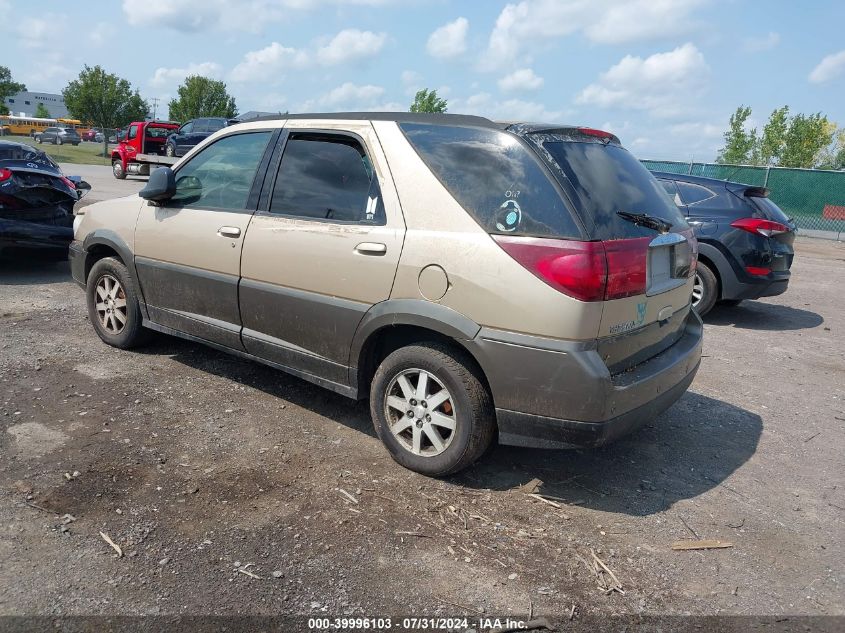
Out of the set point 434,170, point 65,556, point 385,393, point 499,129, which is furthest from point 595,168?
point 65,556

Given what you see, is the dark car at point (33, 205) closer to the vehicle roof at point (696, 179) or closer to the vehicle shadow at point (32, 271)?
the vehicle shadow at point (32, 271)

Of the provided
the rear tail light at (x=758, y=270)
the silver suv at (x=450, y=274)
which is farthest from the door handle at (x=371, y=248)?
the rear tail light at (x=758, y=270)

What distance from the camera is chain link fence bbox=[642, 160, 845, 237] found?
18859mm

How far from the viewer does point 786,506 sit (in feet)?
12.2

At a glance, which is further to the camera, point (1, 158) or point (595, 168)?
point (1, 158)

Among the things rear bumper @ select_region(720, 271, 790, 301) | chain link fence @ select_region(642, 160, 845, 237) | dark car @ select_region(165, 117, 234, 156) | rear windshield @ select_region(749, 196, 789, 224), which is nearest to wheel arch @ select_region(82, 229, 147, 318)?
rear bumper @ select_region(720, 271, 790, 301)

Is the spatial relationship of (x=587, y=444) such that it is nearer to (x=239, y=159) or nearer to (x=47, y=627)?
(x=47, y=627)

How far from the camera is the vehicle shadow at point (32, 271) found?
798 centimetres

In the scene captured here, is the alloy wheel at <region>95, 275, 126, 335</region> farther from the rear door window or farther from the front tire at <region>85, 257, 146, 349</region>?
the rear door window

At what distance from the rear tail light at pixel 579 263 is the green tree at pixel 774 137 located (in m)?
34.3

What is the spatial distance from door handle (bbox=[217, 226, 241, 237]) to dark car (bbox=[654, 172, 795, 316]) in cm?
525

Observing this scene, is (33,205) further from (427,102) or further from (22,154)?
(427,102)

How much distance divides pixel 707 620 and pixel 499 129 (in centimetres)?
247

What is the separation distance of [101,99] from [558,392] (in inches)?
2183
